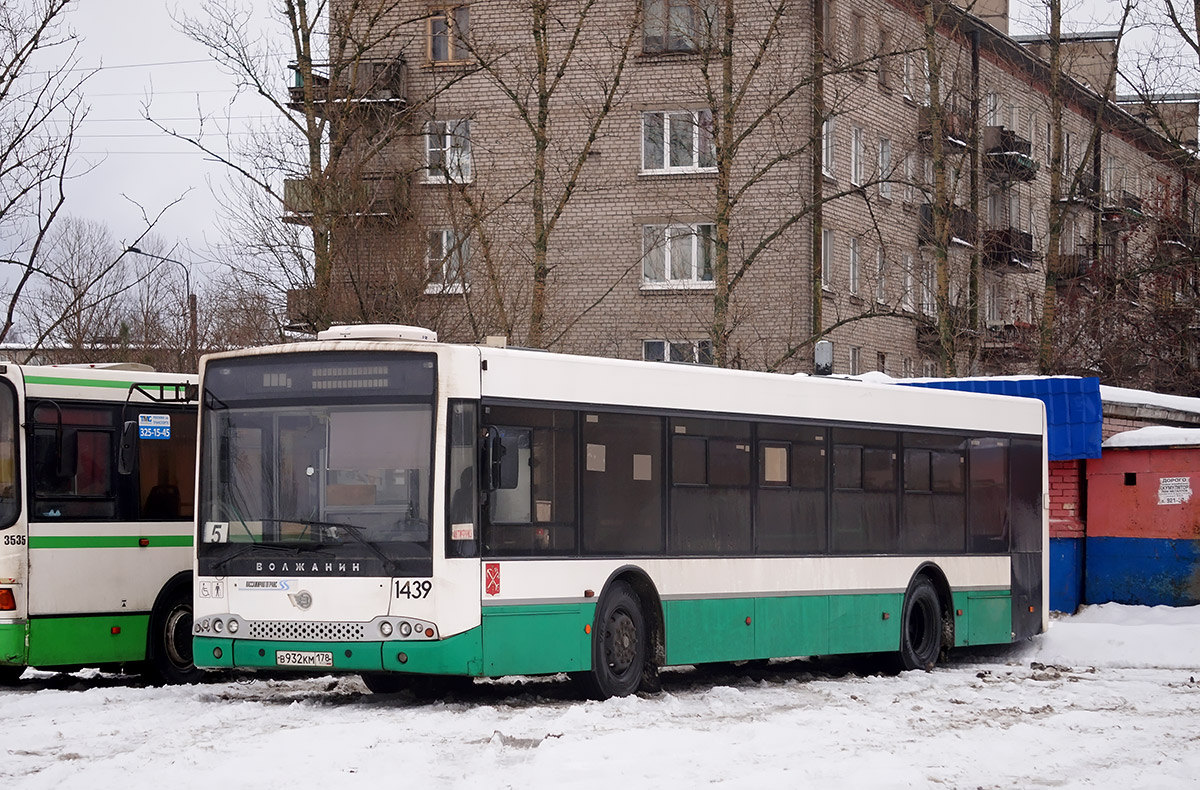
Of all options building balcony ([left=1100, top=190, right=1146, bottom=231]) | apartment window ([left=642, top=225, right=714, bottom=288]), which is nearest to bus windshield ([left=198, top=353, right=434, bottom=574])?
building balcony ([left=1100, top=190, right=1146, bottom=231])

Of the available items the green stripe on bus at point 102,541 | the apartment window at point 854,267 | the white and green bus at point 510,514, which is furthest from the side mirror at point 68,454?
the apartment window at point 854,267

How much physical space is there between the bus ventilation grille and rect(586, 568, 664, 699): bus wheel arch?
1.96 metres

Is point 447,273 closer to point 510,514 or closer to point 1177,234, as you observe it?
point 510,514

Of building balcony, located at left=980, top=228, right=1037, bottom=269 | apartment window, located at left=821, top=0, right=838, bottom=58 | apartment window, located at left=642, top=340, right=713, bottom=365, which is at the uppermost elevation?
apartment window, located at left=821, top=0, right=838, bottom=58

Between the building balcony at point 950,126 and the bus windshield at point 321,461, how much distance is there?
20.4m

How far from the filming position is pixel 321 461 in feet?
42.8

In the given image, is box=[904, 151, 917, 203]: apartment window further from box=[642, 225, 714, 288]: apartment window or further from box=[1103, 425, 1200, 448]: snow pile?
box=[1103, 425, 1200, 448]: snow pile

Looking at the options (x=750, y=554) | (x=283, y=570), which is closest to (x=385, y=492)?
(x=283, y=570)

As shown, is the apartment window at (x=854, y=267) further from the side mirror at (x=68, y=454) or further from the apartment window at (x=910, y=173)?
the side mirror at (x=68, y=454)

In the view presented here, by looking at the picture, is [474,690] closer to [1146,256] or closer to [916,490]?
[916,490]

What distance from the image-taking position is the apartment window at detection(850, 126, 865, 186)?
41.7 meters

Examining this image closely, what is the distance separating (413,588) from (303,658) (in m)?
1.00

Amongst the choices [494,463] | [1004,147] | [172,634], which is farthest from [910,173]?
[494,463]

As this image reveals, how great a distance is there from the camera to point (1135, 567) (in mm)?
21953
